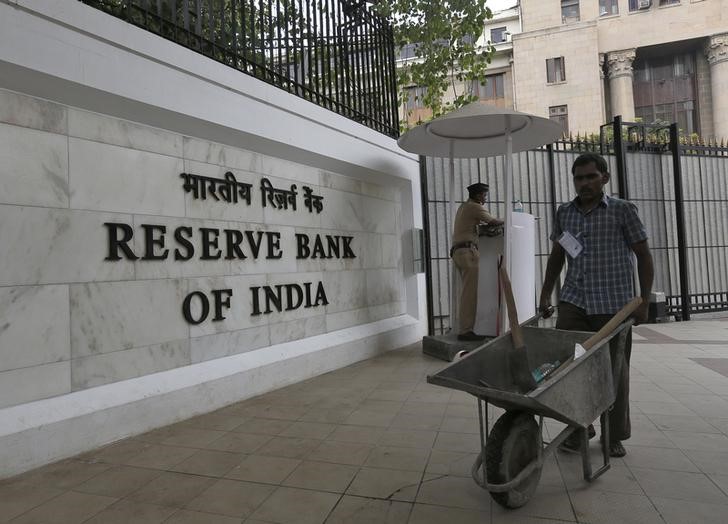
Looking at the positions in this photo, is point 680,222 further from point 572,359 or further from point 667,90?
point 667,90

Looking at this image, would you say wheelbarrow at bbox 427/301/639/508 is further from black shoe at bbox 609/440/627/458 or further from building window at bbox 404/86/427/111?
building window at bbox 404/86/427/111

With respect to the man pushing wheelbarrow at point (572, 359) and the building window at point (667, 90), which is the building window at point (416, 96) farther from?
the building window at point (667, 90)

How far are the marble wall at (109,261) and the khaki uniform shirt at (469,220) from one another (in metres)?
1.98

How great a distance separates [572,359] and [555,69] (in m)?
32.0

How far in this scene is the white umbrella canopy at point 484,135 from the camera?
5.36 metres

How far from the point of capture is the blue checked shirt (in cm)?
310

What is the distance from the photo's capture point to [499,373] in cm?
287

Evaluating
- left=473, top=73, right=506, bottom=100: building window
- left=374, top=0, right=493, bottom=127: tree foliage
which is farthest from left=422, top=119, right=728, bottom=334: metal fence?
left=473, top=73, right=506, bottom=100: building window

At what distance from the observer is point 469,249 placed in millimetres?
6148

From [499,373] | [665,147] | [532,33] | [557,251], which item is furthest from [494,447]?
[532,33]

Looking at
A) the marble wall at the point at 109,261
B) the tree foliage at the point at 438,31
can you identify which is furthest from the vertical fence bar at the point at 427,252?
the tree foliage at the point at 438,31

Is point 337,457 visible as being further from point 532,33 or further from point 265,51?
point 532,33

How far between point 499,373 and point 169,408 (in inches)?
101

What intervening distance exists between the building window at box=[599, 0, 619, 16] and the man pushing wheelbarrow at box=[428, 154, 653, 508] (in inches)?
1371
